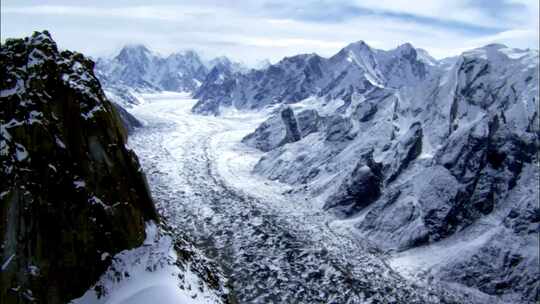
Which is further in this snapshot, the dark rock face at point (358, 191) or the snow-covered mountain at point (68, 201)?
the dark rock face at point (358, 191)

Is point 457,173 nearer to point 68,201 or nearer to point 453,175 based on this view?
point 453,175

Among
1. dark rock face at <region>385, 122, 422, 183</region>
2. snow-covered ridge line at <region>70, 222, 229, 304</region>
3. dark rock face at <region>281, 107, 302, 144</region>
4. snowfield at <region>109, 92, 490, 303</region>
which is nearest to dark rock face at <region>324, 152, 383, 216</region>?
dark rock face at <region>385, 122, 422, 183</region>

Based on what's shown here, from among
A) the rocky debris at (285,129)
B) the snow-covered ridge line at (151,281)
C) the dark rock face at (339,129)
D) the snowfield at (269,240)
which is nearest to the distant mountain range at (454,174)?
the dark rock face at (339,129)

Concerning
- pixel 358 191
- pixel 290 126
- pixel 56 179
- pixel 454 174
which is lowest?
pixel 290 126

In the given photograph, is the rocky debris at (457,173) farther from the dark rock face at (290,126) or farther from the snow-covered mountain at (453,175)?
the dark rock face at (290,126)

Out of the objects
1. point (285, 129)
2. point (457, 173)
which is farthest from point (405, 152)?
point (285, 129)

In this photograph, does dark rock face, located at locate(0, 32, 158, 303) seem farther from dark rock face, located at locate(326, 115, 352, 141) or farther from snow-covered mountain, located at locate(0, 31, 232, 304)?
dark rock face, located at locate(326, 115, 352, 141)
